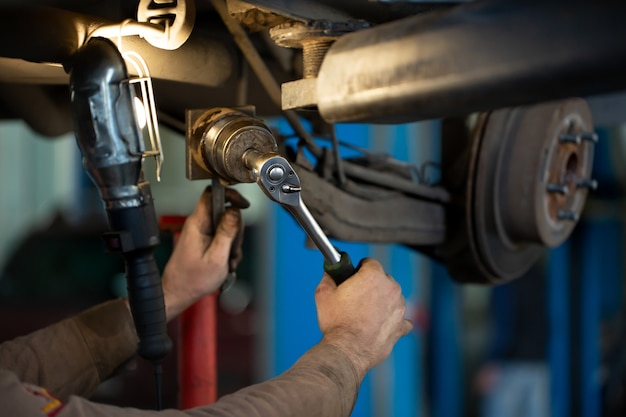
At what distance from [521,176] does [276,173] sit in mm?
523

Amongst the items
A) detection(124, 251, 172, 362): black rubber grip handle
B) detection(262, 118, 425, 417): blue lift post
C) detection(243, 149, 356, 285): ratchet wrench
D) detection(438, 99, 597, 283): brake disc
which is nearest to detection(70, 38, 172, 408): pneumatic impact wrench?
detection(124, 251, 172, 362): black rubber grip handle

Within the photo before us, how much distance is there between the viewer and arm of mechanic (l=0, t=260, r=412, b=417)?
0.72m

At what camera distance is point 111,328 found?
3.72ft

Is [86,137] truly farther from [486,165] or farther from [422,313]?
[422,313]

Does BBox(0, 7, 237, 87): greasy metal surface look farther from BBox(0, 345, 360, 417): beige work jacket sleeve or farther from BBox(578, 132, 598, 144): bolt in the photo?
BBox(578, 132, 598, 144): bolt

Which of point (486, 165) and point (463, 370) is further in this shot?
point (463, 370)

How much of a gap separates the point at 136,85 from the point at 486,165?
0.58 m

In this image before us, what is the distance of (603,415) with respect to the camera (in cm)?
303

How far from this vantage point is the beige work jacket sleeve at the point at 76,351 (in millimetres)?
1027

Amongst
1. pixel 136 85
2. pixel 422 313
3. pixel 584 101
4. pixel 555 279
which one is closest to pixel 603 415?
pixel 555 279

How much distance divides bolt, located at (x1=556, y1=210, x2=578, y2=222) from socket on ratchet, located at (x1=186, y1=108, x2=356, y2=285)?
1.58 ft

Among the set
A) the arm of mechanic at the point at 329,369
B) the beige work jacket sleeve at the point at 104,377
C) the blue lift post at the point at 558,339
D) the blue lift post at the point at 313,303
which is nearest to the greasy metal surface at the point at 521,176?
the arm of mechanic at the point at 329,369

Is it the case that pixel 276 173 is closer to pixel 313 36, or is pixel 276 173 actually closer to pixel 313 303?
pixel 313 36

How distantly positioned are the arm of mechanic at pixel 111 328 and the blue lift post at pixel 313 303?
1233mm
